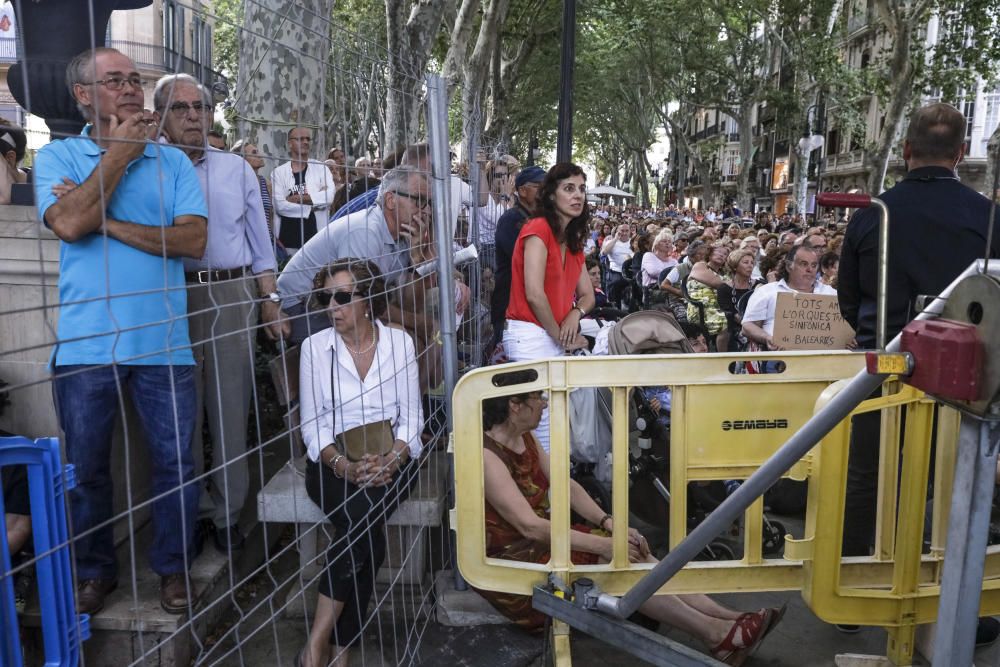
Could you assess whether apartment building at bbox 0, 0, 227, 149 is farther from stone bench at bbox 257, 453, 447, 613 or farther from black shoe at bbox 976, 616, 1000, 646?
black shoe at bbox 976, 616, 1000, 646

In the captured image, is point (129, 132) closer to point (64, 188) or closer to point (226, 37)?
point (64, 188)

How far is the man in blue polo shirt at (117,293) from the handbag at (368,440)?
0.54 m

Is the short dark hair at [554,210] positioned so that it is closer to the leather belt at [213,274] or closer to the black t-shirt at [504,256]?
the black t-shirt at [504,256]

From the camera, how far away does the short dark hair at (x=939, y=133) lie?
10.8 feet

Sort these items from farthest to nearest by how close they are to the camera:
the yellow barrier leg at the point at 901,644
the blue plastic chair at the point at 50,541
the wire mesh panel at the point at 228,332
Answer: the yellow barrier leg at the point at 901,644, the wire mesh panel at the point at 228,332, the blue plastic chair at the point at 50,541

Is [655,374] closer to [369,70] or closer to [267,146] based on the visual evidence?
[369,70]

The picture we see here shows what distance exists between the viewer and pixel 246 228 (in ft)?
11.2

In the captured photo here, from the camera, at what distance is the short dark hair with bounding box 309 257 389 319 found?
290 cm

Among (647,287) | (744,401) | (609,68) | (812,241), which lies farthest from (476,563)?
(609,68)

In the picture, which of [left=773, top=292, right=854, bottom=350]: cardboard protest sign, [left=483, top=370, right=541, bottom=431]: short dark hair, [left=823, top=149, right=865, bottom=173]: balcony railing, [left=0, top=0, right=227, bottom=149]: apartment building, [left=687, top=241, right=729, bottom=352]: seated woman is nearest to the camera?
[left=0, top=0, right=227, bottom=149]: apartment building

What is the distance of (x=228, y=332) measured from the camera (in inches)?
114

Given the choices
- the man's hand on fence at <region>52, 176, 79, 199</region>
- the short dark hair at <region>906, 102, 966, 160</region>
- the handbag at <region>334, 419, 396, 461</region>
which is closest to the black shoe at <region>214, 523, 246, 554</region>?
the handbag at <region>334, 419, 396, 461</region>

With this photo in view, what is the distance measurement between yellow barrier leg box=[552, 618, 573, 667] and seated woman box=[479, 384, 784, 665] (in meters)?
0.29

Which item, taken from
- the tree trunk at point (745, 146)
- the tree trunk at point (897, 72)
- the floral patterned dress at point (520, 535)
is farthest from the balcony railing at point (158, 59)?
the tree trunk at point (745, 146)
